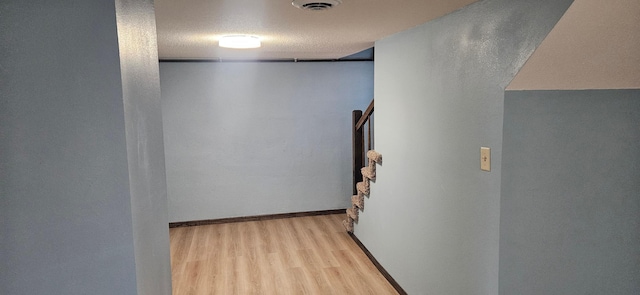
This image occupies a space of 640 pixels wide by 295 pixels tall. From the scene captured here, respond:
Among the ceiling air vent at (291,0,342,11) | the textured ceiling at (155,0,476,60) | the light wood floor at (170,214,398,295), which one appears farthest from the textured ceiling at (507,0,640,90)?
the light wood floor at (170,214,398,295)

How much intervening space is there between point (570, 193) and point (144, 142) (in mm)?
1706

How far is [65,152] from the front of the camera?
0.88m

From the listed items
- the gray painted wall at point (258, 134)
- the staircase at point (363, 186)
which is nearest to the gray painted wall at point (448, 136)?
the staircase at point (363, 186)

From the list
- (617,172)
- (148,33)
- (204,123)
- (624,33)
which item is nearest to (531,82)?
(624,33)

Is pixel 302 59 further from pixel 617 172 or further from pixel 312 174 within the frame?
pixel 617 172

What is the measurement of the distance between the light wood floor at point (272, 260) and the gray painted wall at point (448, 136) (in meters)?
0.39

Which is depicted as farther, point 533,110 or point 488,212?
point 488,212

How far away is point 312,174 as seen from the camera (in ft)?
16.5

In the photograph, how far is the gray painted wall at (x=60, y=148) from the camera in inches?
33.8

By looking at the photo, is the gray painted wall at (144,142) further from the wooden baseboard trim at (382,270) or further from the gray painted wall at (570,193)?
the wooden baseboard trim at (382,270)

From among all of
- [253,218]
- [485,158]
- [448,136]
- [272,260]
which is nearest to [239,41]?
[448,136]

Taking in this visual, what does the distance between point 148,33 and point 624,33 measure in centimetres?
156

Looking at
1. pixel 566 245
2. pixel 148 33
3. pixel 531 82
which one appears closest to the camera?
pixel 148 33

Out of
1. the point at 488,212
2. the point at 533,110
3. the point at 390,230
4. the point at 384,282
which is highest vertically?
the point at 533,110
